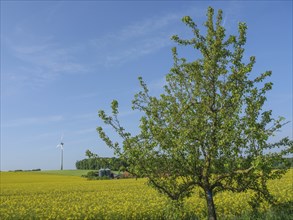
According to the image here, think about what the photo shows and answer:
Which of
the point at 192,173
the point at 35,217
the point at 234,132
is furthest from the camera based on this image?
the point at 35,217

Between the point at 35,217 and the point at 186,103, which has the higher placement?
the point at 186,103

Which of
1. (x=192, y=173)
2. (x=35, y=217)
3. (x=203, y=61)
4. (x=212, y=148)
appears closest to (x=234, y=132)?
(x=212, y=148)

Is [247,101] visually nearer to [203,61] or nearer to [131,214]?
[203,61]

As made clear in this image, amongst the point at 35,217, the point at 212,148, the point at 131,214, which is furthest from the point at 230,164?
the point at 35,217

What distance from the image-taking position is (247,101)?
35.3ft

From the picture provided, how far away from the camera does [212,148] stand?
1057 cm

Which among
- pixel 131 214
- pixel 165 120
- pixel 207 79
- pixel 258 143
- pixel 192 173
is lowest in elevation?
pixel 131 214

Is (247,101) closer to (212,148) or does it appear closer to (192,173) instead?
(212,148)

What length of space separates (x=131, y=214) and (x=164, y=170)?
24.1ft

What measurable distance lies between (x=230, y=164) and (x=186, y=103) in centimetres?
234

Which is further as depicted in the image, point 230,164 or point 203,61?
point 203,61

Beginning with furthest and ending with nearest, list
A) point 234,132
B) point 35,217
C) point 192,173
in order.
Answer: point 35,217 → point 192,173 → point 234,132

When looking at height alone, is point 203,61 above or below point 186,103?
above

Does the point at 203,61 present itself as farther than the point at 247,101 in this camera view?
Yes
